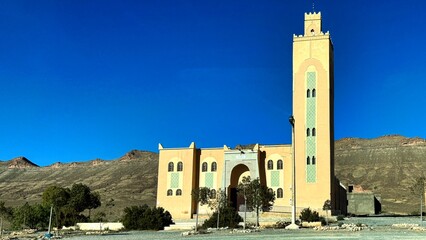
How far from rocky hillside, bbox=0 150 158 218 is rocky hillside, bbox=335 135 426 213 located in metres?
39.6

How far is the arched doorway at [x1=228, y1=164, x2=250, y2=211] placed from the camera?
56.9m

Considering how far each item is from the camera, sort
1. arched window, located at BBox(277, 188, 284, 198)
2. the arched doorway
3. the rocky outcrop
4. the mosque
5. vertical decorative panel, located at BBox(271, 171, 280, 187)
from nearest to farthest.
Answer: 1. the mosque
2. arched window, located at BBox(277, 188, 284, 198)
3. vertical decorative panel, located at BBox(271, 171, 280, 187)
4. the arched doorway
5. the rocky outcrop

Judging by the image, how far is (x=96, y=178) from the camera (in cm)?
12706

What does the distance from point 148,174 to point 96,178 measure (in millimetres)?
16826

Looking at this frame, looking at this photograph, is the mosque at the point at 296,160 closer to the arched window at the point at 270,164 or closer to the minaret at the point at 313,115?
Result: the minaret at the point at 313,115

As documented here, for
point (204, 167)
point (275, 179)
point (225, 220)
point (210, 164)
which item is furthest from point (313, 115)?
point (225, 220)

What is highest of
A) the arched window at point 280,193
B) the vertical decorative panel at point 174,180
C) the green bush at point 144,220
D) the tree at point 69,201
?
the vertical decorative panel at point 174,180

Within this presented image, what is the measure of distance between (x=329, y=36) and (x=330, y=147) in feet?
40.0

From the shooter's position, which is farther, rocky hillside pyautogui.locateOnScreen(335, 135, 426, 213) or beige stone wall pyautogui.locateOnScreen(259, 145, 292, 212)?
rocky hillside pyautogui.locateOnScreen(335, 135, 426, 213)

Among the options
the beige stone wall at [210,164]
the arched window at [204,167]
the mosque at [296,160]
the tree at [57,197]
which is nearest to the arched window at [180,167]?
the mosque at [296,160]

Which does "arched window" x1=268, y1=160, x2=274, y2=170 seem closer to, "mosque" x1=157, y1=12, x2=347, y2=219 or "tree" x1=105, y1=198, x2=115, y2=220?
"mosque" x1=157, y1=12, x2=347, y2=219

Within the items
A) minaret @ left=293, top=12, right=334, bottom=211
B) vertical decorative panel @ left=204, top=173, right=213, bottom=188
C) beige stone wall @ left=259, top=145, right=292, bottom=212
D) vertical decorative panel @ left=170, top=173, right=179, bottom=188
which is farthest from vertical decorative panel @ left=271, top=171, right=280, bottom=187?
vertical decorative panel @ left=170, top=173, right=179, bottom=188

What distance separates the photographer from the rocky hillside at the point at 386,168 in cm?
8791

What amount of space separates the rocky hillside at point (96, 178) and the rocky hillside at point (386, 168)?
39.6 m
